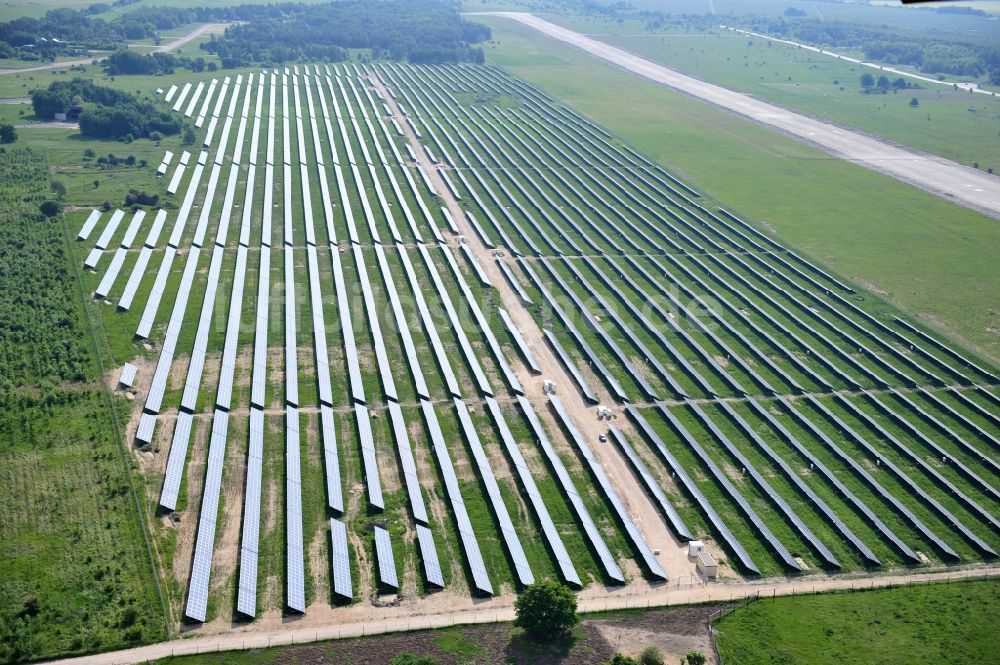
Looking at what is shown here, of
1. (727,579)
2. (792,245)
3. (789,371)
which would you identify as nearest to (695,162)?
(792,245)

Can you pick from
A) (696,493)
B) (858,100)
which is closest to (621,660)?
(696,493)

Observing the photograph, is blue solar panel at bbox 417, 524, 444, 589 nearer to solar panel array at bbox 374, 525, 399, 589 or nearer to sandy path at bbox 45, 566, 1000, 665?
solar panel array at bbox 374, 525, 399, 589

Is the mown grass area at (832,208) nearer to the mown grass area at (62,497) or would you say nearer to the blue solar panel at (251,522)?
the blue solar panel at (251,522)

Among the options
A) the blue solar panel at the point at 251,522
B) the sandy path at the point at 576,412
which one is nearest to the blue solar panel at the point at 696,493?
the sandy path at the point at 576,412

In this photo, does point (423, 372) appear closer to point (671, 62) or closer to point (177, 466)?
point (177, 466)

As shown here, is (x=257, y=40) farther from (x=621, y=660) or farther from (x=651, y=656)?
(x=621, y=660)
